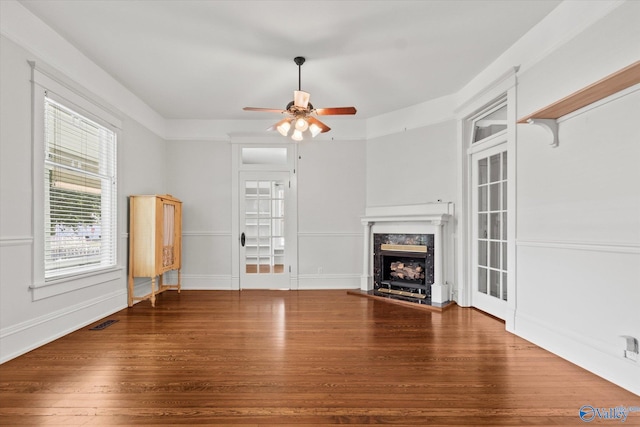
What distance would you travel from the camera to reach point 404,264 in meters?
Answer: 4.95

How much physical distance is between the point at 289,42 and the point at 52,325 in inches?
140

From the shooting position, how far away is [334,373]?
2371mm

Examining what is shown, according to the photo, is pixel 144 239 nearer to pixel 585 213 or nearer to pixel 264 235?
pixel 264 235

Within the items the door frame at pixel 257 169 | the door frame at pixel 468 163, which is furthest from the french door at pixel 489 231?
the door frame at pixel 257 169

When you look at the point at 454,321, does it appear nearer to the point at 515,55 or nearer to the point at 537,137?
the point at 537,137

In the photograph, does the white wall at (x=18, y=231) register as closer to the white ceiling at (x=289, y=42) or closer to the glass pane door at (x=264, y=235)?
the white ceiling at (x=289, y=42)

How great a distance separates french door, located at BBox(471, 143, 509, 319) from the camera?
376cm

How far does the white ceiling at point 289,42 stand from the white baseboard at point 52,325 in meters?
2.70

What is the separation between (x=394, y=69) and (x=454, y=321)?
2987 millimetres

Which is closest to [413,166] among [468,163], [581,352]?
[468,163]

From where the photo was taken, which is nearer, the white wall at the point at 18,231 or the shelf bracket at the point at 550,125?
the white wall at the point at 18,231

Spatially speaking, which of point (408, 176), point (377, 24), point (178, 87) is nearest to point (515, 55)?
point (377, 24)

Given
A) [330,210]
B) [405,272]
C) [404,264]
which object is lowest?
[405,272]

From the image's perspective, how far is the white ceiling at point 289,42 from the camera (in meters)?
2.76
